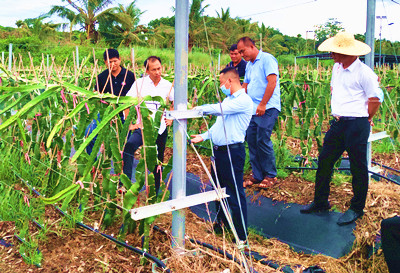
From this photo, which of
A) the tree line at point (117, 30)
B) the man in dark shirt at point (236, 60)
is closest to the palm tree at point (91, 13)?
the tree line at point (117, 30)

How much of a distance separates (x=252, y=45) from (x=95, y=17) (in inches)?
1056

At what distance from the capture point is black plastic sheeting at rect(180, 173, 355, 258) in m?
3.26

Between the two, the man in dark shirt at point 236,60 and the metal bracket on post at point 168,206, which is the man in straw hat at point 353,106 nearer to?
the metal bracket on post at point 168,206

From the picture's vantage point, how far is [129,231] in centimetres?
284

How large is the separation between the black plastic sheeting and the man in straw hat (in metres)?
0.15

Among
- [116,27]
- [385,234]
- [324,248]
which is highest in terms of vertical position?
[116,27]

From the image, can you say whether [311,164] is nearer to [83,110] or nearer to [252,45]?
[252,45]

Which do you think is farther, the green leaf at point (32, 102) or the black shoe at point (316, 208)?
the black shoe at point (316, 208)

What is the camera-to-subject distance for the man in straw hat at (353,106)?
10.8 ft

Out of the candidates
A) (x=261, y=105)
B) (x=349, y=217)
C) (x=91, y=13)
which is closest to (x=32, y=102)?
(x=261, y=105)

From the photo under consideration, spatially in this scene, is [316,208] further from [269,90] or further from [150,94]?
[150,94]

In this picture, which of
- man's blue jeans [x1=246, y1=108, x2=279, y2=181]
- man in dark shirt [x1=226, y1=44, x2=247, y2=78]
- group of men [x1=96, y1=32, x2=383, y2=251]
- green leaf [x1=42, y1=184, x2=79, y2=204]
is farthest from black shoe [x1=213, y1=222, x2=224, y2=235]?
man in dark shirt [x1=226, y1=44, x2=247, y2=78]

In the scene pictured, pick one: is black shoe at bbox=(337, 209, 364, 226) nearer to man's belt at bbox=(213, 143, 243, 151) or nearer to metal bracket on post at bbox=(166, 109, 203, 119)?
man's belt at bbox=(213, 143, 243, 151)

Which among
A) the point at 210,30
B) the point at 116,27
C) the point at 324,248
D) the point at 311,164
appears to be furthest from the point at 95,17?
the point at 324,248
